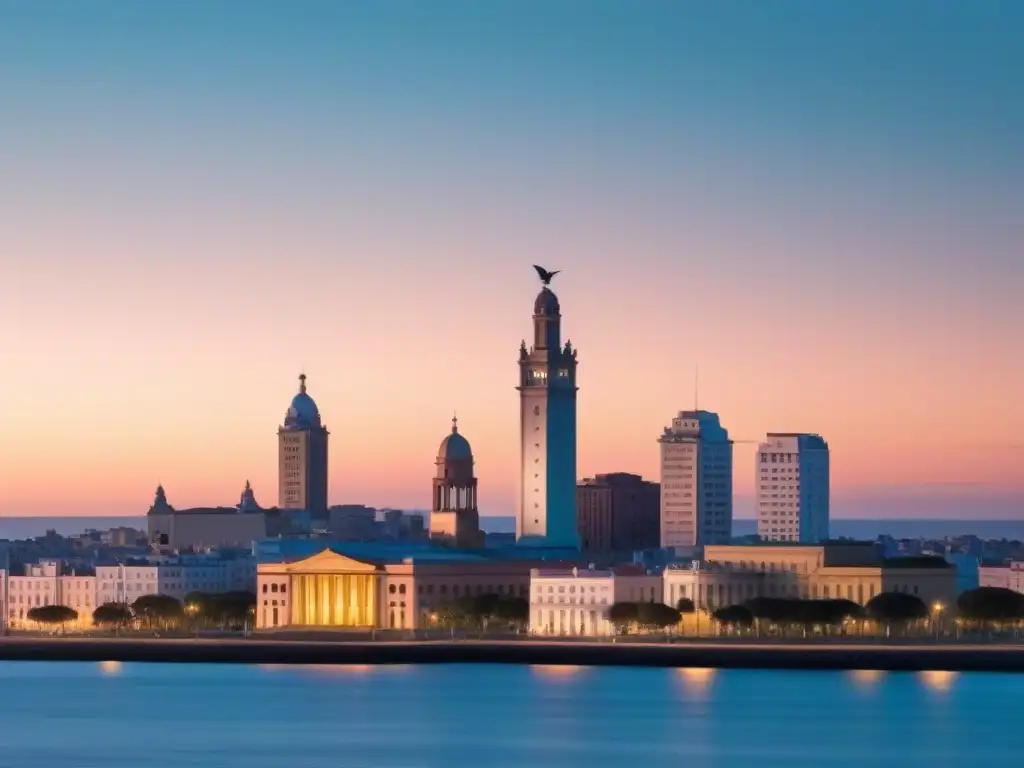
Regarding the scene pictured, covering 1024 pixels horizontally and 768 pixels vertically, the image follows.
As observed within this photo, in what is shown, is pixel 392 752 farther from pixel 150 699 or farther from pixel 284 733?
pixel 150 699

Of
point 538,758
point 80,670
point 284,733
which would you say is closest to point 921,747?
point 538,758

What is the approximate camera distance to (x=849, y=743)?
146000 millimetres

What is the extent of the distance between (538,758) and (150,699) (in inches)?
1382

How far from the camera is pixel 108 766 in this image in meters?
139

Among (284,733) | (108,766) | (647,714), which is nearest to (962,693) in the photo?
(647,714)

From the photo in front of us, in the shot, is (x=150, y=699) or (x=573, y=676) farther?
(x=573, y=676)

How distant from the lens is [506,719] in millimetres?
157125

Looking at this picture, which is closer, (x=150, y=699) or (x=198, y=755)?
(x=198, y=755)

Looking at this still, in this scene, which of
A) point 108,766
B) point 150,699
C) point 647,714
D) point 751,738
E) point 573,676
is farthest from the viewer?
point 573,676

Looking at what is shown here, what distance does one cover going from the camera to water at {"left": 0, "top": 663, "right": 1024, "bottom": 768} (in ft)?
466

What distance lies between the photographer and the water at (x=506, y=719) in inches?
5595

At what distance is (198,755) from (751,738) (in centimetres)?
2065

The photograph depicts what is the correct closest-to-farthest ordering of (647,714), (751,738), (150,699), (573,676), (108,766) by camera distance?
(108,766)
(751,738)
(647,714)
(150,699)
(573,676)

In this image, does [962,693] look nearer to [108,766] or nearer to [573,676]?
[573,676]
